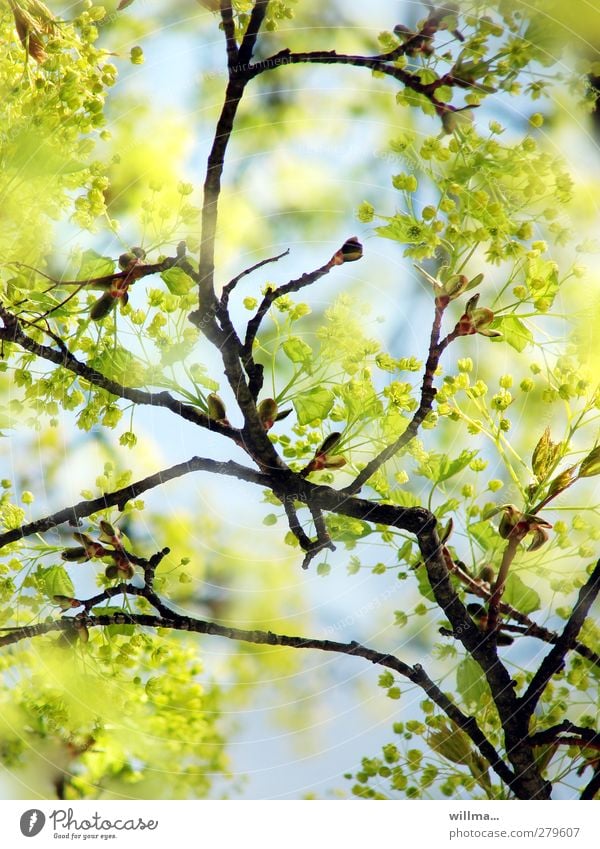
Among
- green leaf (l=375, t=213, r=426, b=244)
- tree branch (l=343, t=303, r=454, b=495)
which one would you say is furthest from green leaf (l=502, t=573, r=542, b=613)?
green leaf (l=375, t=213, r=426, b=244)

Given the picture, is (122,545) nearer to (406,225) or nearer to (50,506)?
(50,506)

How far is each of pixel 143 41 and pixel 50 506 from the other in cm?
28

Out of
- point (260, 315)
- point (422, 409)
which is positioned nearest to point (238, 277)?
point (260, 315)

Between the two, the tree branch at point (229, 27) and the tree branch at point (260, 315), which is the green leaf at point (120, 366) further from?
the tree branch at point (229, 27)

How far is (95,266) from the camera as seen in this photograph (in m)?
0.47

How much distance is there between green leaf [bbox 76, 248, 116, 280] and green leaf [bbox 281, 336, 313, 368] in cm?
11

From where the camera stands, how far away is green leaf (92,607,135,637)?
52 cm

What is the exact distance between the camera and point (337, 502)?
20.2 inches

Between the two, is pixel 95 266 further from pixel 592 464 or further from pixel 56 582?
pixel 592 464

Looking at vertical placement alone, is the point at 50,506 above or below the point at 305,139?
below

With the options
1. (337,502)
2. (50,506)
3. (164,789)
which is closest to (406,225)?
(337,502)

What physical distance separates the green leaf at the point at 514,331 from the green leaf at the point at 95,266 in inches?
8.9
